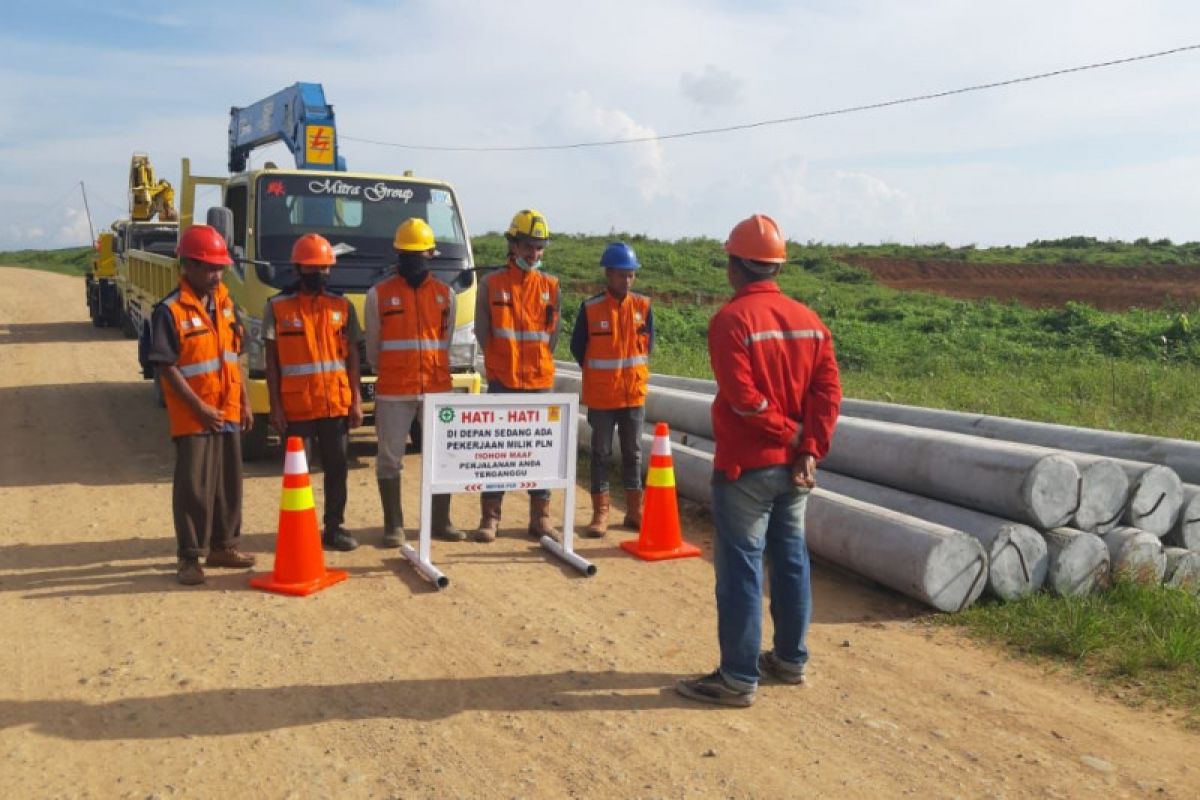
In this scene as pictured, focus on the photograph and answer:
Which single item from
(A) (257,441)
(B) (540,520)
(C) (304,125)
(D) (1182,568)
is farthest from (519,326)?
(C) (304,125)

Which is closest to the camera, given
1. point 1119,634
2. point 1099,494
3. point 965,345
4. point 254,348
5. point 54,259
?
point 1119,634

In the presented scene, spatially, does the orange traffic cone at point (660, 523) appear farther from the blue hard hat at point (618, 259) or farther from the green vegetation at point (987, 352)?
the green vegetation at point (987, 352)

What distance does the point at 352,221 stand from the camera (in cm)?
977

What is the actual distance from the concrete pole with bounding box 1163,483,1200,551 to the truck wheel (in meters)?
7.13

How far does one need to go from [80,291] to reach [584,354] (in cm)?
3330

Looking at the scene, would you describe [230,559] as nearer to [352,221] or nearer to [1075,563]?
[352,221]

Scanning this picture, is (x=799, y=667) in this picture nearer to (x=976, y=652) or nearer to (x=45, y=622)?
→ (x=976, y=652)

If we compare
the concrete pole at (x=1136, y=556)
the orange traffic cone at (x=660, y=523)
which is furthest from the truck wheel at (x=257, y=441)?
the concrete pole at (x=1136, y=556)

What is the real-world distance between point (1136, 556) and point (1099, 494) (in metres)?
0.41

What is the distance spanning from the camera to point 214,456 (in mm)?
6387

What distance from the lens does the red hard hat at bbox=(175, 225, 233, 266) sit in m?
6.14

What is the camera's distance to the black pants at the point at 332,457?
7.00 meters

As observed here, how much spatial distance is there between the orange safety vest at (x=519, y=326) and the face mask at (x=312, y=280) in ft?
3.49

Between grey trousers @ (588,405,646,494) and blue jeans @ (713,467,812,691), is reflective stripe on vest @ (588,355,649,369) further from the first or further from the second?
blue jeans @ (713,467,812,691)
